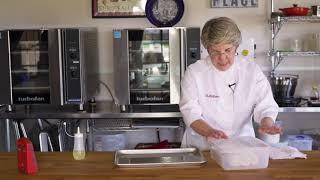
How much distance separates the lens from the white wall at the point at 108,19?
3.96m

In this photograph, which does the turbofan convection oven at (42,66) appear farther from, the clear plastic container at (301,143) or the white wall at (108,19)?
the clear plastic container at (301,143)

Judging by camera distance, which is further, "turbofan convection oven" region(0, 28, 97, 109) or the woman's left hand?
"turbofan convection oven" region(0, 28, 97, 109)

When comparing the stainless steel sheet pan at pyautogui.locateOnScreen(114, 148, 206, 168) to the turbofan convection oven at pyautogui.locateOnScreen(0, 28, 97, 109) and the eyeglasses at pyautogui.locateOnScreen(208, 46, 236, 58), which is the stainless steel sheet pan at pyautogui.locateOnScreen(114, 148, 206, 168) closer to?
the eyeglasses at pyautogui.locateOnScreen(208, 46, 236, 58)

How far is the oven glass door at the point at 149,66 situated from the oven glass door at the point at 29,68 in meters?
0.66

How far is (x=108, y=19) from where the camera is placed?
4027mm

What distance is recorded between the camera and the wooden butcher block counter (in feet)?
5.92

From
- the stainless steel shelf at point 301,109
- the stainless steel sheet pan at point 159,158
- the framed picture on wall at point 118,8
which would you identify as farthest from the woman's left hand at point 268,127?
the framed picture on wall at point 118,8

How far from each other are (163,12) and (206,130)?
75.2 inches

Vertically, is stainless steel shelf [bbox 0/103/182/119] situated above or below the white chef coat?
below

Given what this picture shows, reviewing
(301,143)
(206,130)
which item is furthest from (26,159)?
(301,143)

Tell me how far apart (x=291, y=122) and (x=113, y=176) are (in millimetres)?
2610

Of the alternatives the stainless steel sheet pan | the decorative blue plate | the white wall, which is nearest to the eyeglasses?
the stainless steel sheet pan

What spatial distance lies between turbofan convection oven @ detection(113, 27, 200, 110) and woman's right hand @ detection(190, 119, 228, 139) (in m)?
1.32

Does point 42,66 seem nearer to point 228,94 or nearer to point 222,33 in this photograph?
point 228,94
